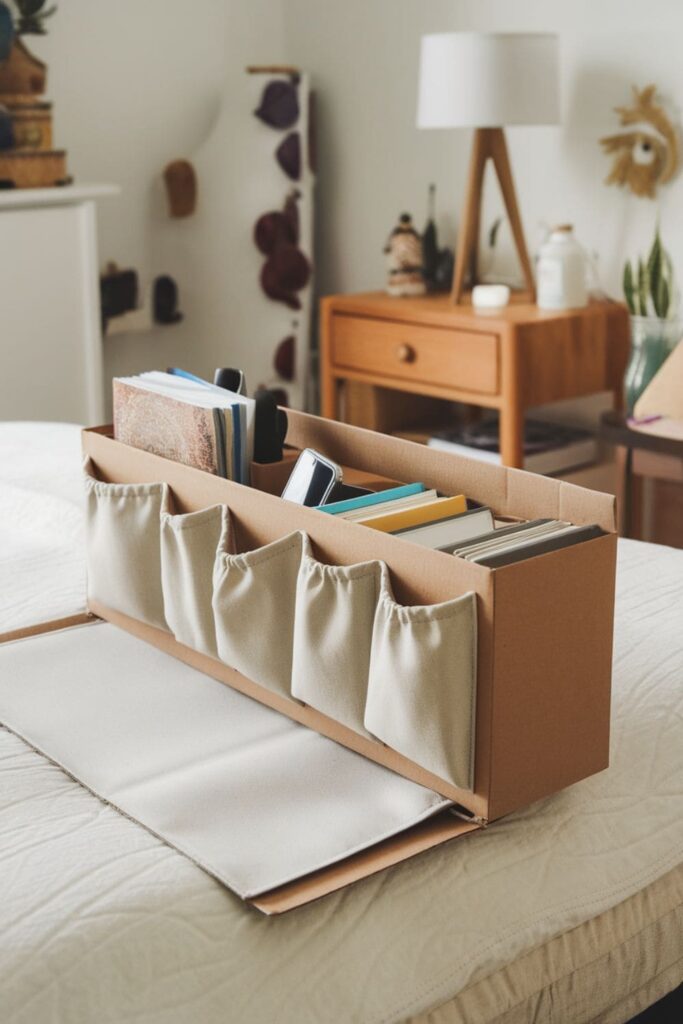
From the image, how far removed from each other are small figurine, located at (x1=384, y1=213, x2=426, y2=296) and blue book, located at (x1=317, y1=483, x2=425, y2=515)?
2446mm

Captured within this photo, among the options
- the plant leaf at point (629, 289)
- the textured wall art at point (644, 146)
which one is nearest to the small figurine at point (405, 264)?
the textured wall art at point (644, 146)

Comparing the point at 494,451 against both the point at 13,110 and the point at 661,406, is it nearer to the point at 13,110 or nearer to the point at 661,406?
the point at 661,406

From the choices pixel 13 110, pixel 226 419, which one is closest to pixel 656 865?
pixel 226 419

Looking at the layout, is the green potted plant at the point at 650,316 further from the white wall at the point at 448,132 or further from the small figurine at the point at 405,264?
the small figurine at the point at 405,264

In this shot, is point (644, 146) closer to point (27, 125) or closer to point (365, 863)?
point (27, 125)

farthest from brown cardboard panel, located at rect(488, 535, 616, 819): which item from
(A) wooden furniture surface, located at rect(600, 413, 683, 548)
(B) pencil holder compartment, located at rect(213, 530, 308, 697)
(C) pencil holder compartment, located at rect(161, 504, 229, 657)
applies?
(A) wooden furniture surface, located at rect(600, 413, 683, 548)

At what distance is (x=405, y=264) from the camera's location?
11.4 feet

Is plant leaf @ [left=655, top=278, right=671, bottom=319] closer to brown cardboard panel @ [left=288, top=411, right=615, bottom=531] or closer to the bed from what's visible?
brown cardboard panel @ [left=288, top=411, right=615, bottom=531]

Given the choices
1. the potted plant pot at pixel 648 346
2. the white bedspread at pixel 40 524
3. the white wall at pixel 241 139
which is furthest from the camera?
the white wall at pixel 241 139

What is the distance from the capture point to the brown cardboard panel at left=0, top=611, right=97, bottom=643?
1.23 m

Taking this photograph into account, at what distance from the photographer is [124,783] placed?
0.94 metres

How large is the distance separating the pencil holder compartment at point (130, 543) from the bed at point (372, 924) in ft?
0.71

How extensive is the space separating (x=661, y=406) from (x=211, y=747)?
1873 mm

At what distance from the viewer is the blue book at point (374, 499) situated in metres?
1.03
